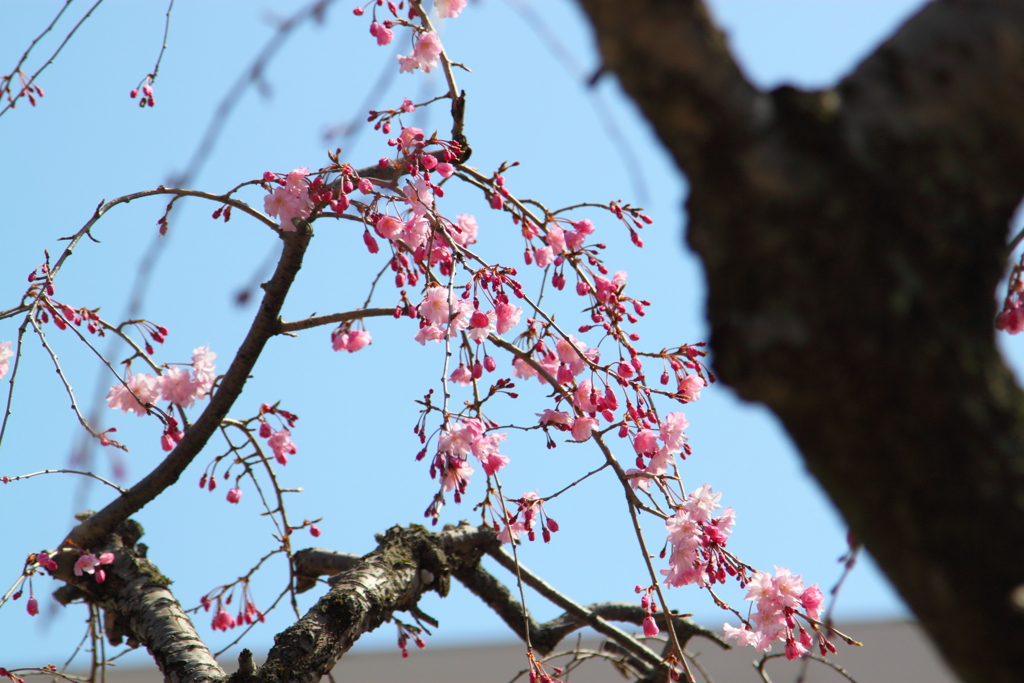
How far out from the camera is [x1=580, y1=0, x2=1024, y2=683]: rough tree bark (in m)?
0.60

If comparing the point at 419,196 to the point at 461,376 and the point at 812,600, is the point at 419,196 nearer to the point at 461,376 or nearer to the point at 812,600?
the point at 461,376

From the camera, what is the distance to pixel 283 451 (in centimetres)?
246

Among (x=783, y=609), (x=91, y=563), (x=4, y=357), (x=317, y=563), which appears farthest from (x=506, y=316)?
(x=4, y=357)

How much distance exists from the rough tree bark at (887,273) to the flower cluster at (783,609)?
1.36 meters

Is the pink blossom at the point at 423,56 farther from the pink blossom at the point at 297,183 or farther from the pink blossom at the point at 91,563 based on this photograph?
the pink blossom at the point at 91,563

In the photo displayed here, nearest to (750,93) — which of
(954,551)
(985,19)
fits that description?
(985,19)

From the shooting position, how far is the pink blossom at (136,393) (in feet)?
7.97

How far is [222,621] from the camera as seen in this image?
8.55ft

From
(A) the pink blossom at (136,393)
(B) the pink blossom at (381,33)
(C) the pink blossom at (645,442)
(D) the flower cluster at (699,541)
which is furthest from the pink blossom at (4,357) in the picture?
A: (D) the flower cluster at (699,541)

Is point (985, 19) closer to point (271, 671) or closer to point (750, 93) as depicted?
point (750, 93)

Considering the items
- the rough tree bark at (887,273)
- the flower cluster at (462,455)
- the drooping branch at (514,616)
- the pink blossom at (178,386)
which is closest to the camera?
the rough tree bark at (887,273)

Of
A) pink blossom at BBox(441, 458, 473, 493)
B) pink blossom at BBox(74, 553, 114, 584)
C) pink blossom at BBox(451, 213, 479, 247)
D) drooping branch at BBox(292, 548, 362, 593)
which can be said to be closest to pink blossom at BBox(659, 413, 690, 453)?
pink blossom at BBox(441, 458, 473, 493)

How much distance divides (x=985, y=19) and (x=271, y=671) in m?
1.76

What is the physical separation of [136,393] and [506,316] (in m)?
1.28
